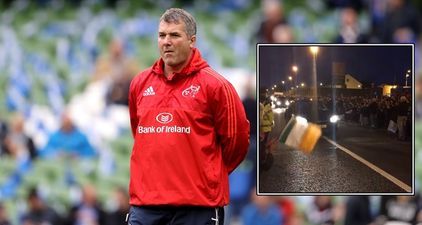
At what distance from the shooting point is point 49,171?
1045cm

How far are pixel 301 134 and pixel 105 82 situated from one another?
7.04 meters

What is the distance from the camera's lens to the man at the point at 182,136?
3539 mm

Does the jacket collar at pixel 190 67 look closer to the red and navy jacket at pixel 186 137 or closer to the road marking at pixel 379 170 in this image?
the red and navy jacket at pixel 186 137

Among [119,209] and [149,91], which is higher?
[149,91]

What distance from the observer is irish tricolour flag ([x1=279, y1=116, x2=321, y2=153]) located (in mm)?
3625

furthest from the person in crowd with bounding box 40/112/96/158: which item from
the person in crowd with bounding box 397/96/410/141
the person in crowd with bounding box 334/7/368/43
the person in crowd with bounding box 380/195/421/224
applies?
Result: the person in crowd with bounding box 397/96/410/141

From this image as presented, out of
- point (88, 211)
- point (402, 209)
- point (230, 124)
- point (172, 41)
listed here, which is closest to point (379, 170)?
point (230, 124)

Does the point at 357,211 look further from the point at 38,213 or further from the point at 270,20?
the point at 38,213

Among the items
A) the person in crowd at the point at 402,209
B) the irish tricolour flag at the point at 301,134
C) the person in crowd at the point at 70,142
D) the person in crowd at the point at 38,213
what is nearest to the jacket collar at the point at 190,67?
the irish tricolour flag at the point at 301,134

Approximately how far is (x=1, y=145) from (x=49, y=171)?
642 millimetres

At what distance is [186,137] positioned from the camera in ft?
11.6

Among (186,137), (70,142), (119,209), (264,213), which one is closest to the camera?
(186,137)

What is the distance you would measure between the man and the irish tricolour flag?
0.55 feet

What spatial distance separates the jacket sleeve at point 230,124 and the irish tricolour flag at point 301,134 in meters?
0.15
